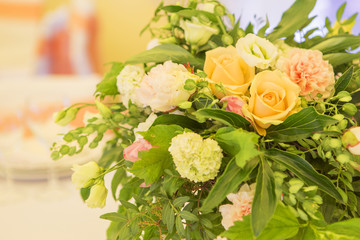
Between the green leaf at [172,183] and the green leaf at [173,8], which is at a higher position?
the green leaf at [173,8]

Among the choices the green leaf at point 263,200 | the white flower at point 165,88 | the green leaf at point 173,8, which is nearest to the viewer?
the green leaf at point 263,200

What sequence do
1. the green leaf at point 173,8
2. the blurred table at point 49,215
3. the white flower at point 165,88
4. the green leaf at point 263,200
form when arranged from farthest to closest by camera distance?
the blurred table at point 49,215 < the green leaf at point 173,8 < the white flower at point 165,88 < the green leaf at point 263,200

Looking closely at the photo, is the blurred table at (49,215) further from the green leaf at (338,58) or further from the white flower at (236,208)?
the green leaf at (338,58)

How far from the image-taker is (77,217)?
926 mm

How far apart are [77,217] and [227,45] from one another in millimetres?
555

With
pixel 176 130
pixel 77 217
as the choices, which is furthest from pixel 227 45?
pixel 77 217

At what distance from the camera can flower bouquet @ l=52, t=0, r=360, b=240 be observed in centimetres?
44

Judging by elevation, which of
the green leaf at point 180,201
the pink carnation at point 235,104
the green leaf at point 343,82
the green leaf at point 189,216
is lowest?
the green leaf at point 189,216

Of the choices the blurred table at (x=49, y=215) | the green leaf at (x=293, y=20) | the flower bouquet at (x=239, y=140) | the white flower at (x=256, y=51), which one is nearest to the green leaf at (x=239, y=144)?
the flower bouquet at (x=239, y=140)

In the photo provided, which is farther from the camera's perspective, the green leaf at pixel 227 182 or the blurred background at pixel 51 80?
the blurred background at pixel 51 80

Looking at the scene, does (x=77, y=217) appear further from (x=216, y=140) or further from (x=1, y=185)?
(x=216, y=140)

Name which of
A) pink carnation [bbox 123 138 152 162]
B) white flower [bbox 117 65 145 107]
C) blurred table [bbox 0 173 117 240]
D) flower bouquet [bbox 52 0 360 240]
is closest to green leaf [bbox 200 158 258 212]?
flower bouquet [bbox 52 0 360 240]

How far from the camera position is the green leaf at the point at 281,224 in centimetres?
44

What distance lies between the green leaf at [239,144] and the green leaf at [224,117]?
19 millimetres
